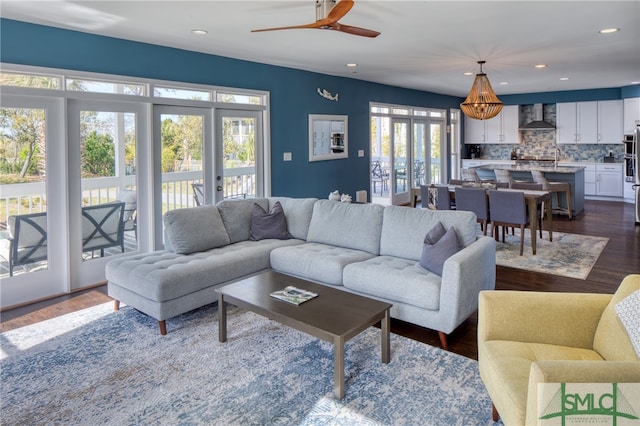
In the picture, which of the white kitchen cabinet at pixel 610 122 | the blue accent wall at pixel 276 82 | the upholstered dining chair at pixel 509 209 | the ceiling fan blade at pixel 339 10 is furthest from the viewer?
the white kitchen cabinet at pixel 610 122

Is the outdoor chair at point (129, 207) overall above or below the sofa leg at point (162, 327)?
above

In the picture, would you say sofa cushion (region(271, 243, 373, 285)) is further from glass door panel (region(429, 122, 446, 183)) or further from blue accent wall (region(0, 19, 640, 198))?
glass door panel (region(429, 122, 446, 183))

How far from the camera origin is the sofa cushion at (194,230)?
4.11 m

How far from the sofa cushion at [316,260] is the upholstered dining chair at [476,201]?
2.51 m

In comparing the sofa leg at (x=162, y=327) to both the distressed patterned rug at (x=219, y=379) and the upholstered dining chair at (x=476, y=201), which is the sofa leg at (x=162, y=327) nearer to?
the distressed patterned rug at (x=219, y=379)

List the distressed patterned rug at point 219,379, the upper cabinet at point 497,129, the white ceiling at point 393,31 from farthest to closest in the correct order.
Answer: the upper cabinet at point 497,129, the white ceiling at point 393,31, the distressed patterned rug at point 219,379

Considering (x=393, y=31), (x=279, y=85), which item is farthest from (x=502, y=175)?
(x=393, y=31)

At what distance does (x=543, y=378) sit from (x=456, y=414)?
37.3 inches

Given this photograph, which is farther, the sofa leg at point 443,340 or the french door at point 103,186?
the french door at point 103,186

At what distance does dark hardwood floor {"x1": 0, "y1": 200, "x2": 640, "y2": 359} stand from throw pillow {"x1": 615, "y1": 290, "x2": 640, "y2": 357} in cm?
123

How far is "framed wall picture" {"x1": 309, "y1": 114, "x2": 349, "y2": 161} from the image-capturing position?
23.5 feet

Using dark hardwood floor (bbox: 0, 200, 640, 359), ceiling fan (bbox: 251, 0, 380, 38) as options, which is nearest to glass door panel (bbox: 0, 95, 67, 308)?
dark hardwood floor (bbox: 0, 200, 640, 359)

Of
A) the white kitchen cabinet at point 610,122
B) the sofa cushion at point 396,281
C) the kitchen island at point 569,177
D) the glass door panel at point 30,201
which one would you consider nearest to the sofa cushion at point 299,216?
the sofa cushion at point 396,281

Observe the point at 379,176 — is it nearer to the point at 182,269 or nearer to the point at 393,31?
the point at 393,31
